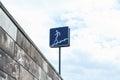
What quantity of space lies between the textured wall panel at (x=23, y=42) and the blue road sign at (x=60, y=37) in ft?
22.6

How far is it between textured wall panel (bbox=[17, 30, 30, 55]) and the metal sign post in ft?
22.6

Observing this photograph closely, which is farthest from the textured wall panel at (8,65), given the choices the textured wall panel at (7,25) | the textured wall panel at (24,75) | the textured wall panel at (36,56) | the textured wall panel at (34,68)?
the textured wall panel at (36,56)

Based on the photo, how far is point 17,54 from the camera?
718cm

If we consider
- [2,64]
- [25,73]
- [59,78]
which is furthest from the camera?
[59,78]

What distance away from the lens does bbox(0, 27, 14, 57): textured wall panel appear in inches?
253

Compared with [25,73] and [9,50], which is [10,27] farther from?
[25,73]

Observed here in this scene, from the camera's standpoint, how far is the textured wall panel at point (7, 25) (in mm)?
→ 6493

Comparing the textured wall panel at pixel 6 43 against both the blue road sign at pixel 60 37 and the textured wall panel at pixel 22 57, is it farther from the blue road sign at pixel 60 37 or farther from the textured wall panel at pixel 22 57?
the blue road sign at pixel 60 37

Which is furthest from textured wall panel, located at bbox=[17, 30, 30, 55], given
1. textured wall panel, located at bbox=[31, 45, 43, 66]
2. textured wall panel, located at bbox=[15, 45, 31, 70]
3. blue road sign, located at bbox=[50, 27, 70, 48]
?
blue road sign, located at bbox=[50, 27, 70, 48]

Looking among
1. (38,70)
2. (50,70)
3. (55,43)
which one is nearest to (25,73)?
(38,70)

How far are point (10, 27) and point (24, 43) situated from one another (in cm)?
84

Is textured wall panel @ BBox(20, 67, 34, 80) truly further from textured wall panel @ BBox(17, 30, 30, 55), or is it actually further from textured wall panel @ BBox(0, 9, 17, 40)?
textured wall panel @ BBox(0, 9, 17, 40)

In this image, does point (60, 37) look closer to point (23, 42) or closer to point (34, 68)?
point (34, 68)

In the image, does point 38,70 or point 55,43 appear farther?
point 55,43
